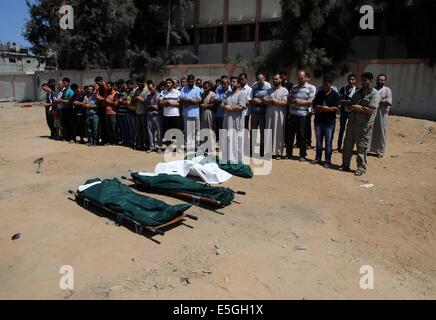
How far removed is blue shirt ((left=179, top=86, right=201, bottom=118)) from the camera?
30.7 feet

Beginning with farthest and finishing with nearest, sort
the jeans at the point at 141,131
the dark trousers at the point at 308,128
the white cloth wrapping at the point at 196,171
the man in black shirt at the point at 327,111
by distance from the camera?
the jeans at the point at 141,131 → the dark trousers at the point at 308,128 → the man in black shirt at the point at 327,111 → the white cloth wrapping at the point at 196,171

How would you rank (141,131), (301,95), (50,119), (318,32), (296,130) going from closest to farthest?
(301,95)
(296,130)
(141,131)
(50,119)
(318,32)

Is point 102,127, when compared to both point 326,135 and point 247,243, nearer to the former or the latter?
point 326,135

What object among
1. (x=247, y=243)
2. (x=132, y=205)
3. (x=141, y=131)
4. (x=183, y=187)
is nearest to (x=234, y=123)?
(x=141, y=131)

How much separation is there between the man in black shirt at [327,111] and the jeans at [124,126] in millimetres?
4949

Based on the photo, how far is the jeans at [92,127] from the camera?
10.4 meters

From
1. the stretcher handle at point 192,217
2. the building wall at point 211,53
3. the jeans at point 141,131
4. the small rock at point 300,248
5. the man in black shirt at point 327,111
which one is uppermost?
the building wall at point 211,53

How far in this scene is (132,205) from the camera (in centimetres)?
521

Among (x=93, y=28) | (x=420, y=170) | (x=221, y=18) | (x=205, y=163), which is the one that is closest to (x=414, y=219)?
(x=420, y=170)

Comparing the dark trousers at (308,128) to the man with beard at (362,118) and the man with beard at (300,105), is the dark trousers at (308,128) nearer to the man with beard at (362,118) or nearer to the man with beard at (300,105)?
the man with beard at (300,105)

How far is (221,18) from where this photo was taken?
2727 centimetres

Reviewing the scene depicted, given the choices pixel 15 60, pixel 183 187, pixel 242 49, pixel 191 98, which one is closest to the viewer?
pixel 183 187

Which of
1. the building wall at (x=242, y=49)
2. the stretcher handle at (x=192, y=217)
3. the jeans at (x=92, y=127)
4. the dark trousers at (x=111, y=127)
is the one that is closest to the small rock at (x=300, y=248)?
the stretcher handle at (x=192, y=217)

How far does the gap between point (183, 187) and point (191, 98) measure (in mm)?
3793
